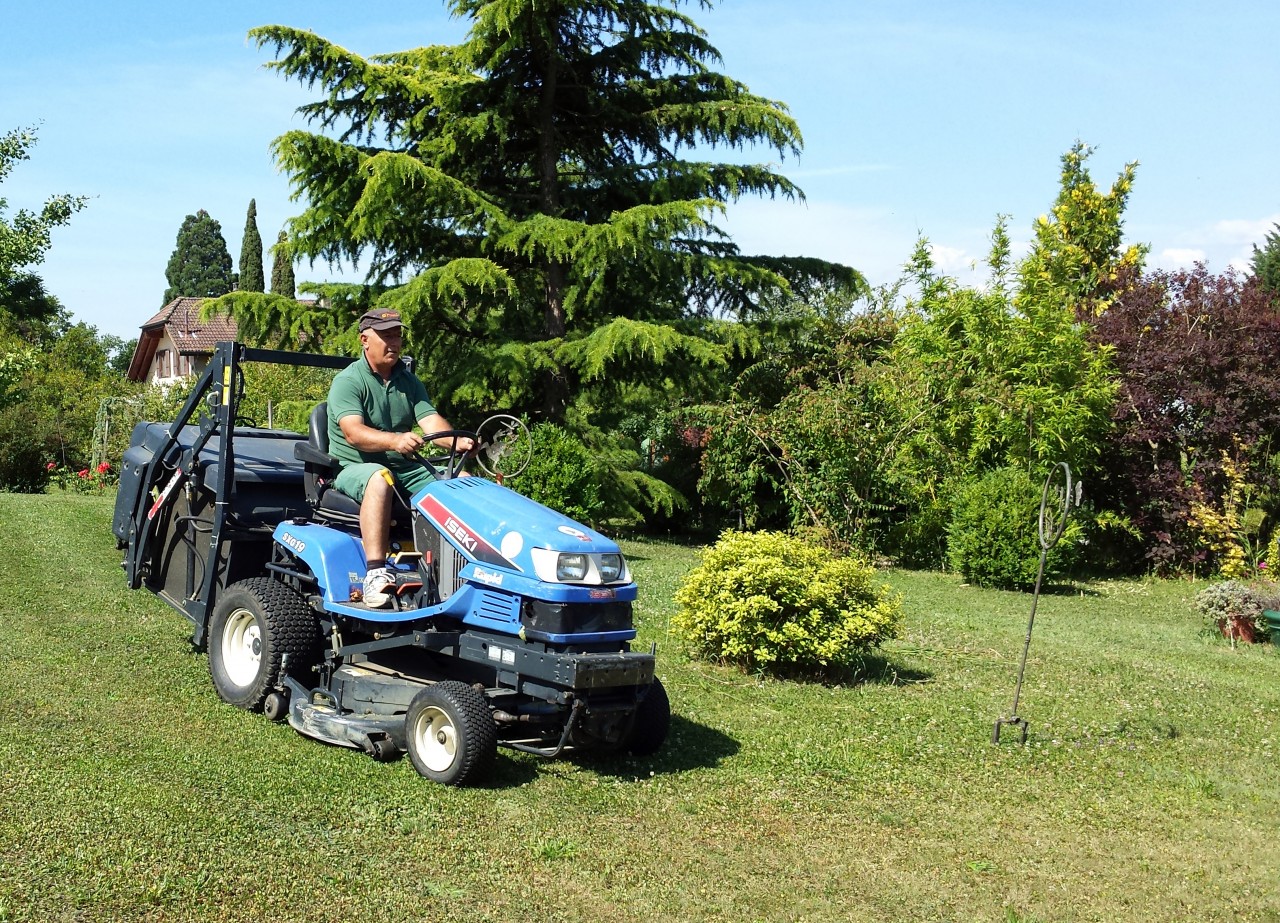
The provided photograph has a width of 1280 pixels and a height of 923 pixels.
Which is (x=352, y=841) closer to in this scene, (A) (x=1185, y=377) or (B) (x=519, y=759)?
(B) (x=519, y=759)

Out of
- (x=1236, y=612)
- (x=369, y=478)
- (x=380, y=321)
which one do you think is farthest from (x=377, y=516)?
(x=1236, y=612)

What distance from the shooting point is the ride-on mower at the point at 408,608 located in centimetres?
550

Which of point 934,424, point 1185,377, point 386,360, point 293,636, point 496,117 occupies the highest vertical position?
point 496,117

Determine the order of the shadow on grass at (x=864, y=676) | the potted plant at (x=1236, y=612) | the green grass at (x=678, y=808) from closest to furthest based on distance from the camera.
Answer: the green grass at (x=678, y=808), the shadow on grass at (x=864, y=676), the potted plant at (x=1236, y=612)

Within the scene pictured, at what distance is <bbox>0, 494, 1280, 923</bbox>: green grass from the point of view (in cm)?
434

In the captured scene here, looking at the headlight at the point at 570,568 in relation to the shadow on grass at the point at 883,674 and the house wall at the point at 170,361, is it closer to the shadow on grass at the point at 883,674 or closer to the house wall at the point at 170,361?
the shadow on grass at the point at 883,674

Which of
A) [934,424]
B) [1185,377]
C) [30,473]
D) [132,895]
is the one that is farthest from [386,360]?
[30,473]

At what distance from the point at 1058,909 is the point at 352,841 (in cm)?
286

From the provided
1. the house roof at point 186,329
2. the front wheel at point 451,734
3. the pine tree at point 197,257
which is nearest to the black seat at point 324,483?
the front wheel at point 451,734

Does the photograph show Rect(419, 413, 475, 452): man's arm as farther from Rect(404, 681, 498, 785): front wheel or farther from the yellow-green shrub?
the yellow-green shrub

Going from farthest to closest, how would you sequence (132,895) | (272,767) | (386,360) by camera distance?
(386,360), (272,767), (132,895)

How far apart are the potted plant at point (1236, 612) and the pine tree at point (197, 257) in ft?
242

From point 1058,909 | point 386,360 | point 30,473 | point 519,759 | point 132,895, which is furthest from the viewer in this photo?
point 30,473

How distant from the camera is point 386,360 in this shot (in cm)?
641
